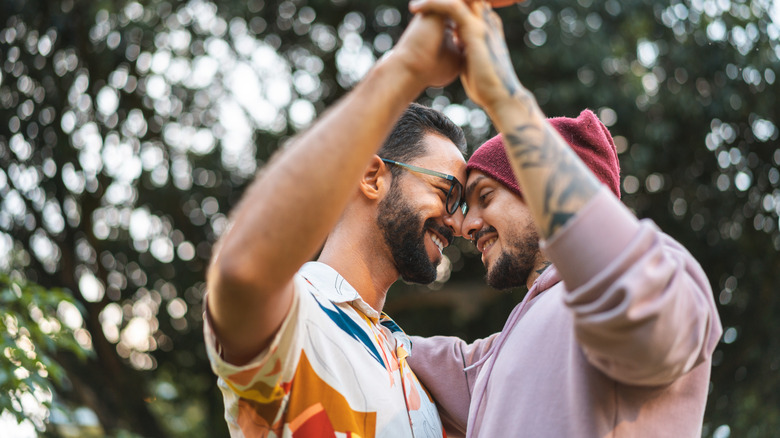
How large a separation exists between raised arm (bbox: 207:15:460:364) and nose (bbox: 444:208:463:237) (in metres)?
1.38

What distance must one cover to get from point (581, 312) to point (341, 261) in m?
1.66

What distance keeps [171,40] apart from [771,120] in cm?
719

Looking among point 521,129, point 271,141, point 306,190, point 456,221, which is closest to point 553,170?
point 521,129

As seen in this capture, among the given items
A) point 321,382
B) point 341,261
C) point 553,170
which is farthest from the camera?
point 341,261

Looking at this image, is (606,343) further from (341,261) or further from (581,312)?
(341,261)

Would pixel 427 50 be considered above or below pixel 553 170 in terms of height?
above

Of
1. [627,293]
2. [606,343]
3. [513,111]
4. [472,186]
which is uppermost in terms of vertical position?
[513,111]

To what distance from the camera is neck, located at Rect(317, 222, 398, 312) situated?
9.55 ft

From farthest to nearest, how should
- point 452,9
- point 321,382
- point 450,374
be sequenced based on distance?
1. point 450,374
2. point 321,382
3. point 452,9

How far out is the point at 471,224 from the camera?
2730 mm

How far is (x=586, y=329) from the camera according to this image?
4.48 ft

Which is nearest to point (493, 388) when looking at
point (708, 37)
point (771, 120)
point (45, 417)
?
point (45, 417)

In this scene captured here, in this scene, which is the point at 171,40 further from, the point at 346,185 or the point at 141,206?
the point at 346,185

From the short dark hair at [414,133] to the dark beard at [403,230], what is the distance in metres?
0.15
